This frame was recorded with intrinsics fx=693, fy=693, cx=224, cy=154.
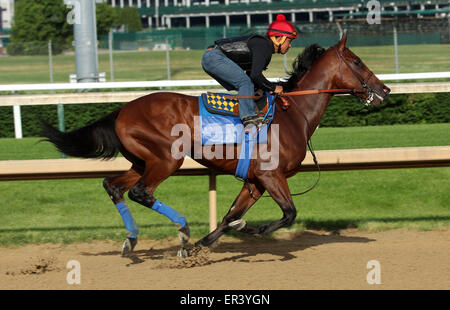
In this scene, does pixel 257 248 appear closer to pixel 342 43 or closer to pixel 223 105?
pixel 223 105

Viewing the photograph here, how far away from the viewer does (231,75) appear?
17.0 ft

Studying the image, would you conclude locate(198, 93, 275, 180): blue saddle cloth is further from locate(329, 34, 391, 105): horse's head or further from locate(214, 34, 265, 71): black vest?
locate(329, 34, 391, 105): horse's head

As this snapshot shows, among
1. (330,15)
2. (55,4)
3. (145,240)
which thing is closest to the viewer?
(145,240)

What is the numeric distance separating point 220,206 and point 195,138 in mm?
2212

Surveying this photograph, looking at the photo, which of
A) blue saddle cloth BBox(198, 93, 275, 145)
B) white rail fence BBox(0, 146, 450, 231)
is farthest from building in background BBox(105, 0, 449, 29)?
blue saddle cloth BBox(198, 93, 275, 145)

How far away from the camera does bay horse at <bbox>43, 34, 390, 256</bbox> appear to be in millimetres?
5086

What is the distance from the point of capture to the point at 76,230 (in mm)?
6574

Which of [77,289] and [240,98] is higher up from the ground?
[240,98]

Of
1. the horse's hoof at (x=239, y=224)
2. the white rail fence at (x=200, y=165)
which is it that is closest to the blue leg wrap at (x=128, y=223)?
the white rail fence at (x=200, y=165)

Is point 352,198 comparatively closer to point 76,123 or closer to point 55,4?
point 76,123

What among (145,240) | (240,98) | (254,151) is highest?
(240,98)
